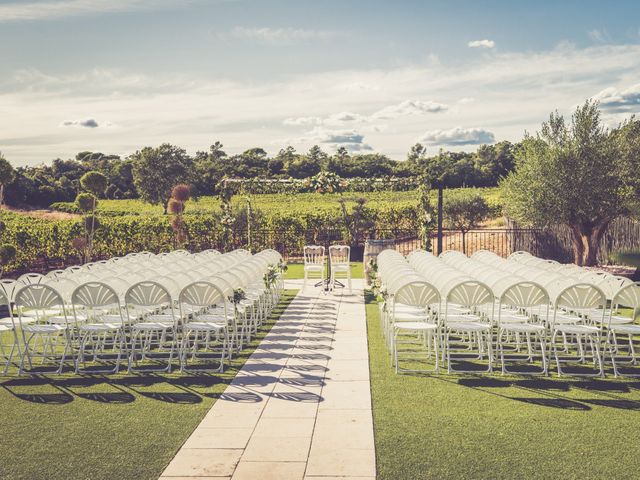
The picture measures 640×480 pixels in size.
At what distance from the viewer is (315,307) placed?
37.6 feet

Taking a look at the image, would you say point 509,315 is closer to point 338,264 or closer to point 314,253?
point 338,264

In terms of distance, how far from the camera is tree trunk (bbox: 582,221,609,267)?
16.2 m

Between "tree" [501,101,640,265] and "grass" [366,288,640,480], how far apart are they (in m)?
9.68

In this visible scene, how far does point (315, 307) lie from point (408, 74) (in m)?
5.91

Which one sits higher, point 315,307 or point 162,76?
point 162,76

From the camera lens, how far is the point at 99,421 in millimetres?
5367

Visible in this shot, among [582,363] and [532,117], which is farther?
[532,117]

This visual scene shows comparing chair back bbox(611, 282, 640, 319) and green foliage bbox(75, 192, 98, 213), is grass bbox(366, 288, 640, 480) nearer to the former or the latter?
chair back bbox(611, 282, 640, 319)

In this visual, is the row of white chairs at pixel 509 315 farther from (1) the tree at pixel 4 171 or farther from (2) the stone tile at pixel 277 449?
(1) the tree at pixel 4 171

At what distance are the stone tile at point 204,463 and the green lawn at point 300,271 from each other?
11529mm

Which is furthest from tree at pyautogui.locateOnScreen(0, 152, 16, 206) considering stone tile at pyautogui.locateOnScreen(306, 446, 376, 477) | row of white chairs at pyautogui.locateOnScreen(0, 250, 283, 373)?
stone tile at pyautogui.locateOnScreen(306, 446, 376, 477)

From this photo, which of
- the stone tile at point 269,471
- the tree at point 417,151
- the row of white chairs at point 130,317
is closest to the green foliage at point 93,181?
the row of white chairs at point 130,317

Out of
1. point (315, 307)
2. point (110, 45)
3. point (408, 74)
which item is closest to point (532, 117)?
point (408, 74)

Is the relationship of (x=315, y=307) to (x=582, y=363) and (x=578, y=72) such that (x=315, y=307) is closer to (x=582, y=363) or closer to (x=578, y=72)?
(x=582, y=363)
